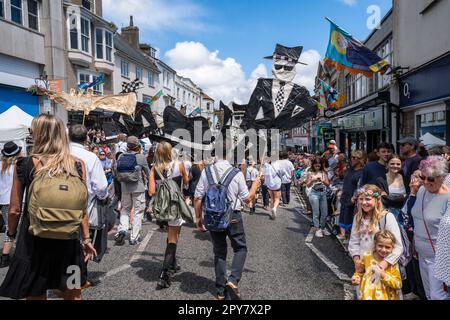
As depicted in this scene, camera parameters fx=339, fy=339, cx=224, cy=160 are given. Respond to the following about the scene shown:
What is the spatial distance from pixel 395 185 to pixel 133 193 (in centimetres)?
424

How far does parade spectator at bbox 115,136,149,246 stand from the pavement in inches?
8.7

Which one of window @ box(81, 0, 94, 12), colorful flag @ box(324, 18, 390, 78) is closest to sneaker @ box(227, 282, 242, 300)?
colorful flag @ box(324, 18, 390, 78)

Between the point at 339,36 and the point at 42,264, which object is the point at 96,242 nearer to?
the point at 42,264

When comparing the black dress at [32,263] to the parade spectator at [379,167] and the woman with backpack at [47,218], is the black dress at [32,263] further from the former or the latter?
the parade spectator at [379,167]

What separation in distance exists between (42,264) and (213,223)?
5.60 feet

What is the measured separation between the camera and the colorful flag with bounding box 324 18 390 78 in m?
9.13

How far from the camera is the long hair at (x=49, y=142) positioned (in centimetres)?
259

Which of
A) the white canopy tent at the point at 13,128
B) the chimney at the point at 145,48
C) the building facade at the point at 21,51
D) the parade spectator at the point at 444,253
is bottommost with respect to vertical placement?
the parade spectator at the point at 444,253

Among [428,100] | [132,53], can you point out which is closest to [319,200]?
[428,100]

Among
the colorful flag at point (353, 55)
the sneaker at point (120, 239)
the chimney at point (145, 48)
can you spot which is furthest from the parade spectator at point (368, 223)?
the chimney at point (145, 48)

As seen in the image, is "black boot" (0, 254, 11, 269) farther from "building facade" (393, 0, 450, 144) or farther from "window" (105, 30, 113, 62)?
"window" (105, 30, 113, 62)

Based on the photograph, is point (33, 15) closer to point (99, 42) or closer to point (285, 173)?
point (99, 42)

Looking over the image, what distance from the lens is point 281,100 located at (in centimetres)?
590

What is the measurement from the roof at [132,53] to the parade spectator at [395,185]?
89.0ft
